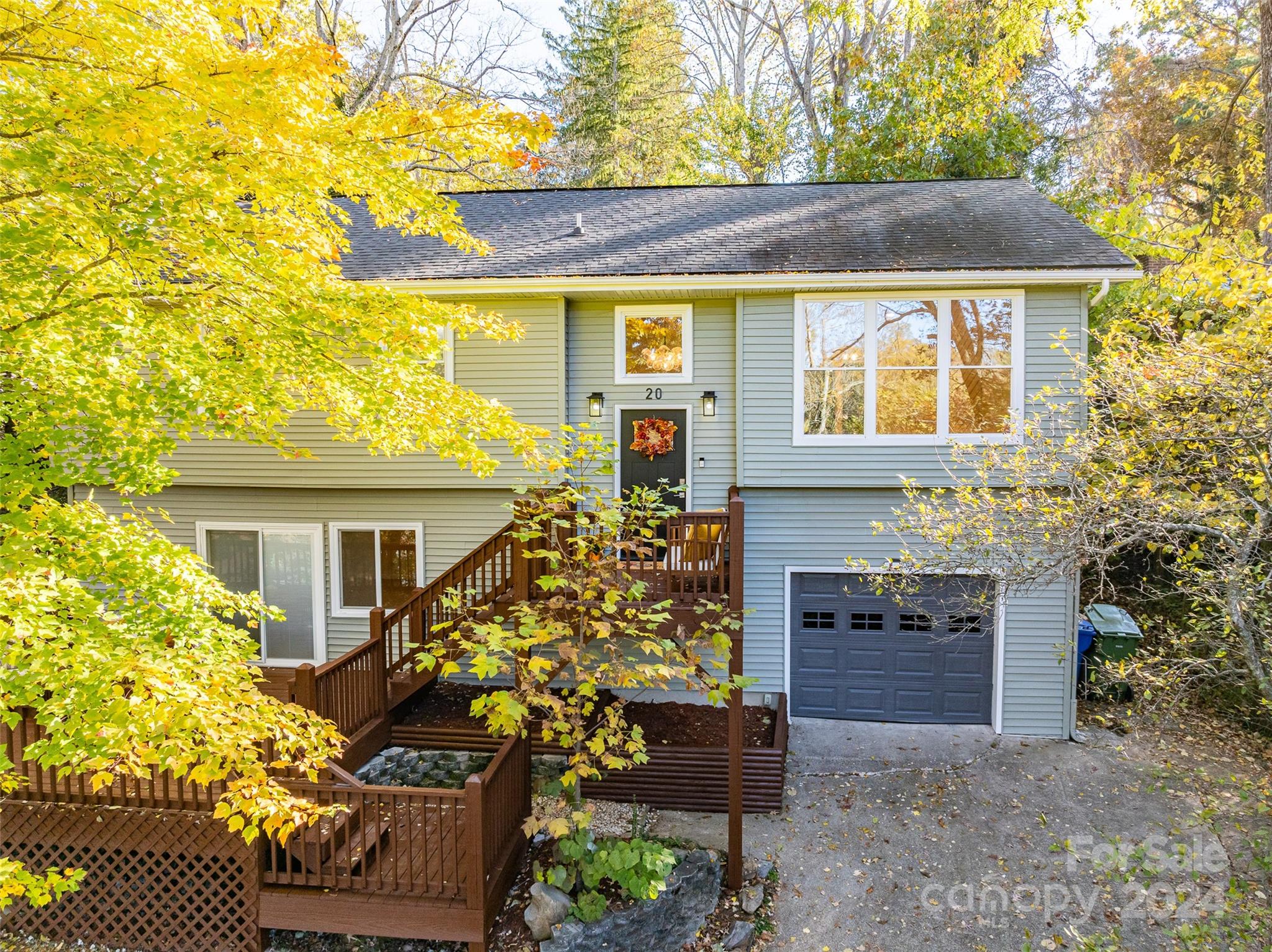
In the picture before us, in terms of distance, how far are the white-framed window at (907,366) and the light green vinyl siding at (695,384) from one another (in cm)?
94

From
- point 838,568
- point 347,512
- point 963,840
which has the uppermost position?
point 347,512

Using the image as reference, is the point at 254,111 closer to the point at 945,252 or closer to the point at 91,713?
the point at 91,713

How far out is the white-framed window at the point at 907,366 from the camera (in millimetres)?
7441

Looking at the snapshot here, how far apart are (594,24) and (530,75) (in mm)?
3906

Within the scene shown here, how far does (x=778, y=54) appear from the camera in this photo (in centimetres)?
2109

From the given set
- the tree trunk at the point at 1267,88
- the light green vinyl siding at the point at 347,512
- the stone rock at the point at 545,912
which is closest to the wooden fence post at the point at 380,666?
the light green vinyl siding at the point at 347,512

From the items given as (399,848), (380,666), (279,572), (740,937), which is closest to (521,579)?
(380,666)

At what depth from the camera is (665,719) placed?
752 cm

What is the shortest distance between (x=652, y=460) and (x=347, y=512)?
14.4 ft

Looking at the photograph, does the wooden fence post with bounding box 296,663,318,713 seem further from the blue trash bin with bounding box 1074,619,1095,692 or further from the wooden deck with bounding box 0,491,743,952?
the blue trash bin with bounding box 1074,619,1095,692

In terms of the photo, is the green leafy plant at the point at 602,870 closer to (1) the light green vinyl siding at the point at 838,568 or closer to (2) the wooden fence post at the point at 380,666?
(2) the wooden fence post at the point at 380,666

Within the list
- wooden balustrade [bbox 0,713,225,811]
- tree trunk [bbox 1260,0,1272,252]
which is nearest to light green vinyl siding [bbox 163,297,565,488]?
wooden balustrade [bbox 0,713,225,811]

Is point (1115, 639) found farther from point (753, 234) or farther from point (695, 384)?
point (753, 234)

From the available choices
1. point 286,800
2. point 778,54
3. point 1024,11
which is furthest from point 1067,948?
point 778,54
